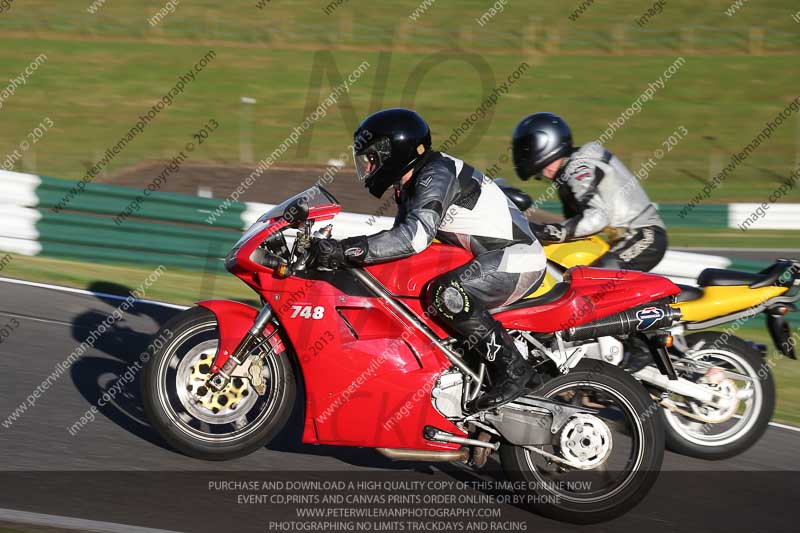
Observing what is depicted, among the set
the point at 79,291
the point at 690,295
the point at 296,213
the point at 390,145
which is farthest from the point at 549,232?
the point at 79,291

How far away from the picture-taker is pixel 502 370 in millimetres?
5121

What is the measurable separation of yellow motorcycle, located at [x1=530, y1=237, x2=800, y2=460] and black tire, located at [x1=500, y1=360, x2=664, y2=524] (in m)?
0.84

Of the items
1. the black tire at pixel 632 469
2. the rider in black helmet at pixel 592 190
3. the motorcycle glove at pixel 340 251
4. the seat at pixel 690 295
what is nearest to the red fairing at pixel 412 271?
the motorcycle glove at pixel 340 251

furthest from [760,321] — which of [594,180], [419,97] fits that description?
[419,97]

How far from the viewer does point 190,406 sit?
5406mm

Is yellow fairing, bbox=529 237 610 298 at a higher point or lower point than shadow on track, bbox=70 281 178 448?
higher

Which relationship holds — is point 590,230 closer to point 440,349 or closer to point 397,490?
point 440,349

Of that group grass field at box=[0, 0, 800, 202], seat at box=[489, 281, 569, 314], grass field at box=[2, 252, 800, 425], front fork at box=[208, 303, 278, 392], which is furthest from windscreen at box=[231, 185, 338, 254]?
grass field at box=[0, 0, 800, 202]

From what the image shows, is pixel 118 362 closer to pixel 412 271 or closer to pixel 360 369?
pixel 360 369

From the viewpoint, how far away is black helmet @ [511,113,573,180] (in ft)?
21.7

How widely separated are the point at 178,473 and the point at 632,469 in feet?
7.52

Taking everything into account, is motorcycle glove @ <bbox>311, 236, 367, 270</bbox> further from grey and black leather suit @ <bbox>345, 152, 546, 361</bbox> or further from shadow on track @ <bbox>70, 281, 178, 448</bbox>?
shadow on track @ <bbox>70, 281, 178, 448</bbox>

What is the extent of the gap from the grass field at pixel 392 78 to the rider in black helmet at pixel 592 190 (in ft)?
42.4

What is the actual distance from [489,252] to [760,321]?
519 cm
